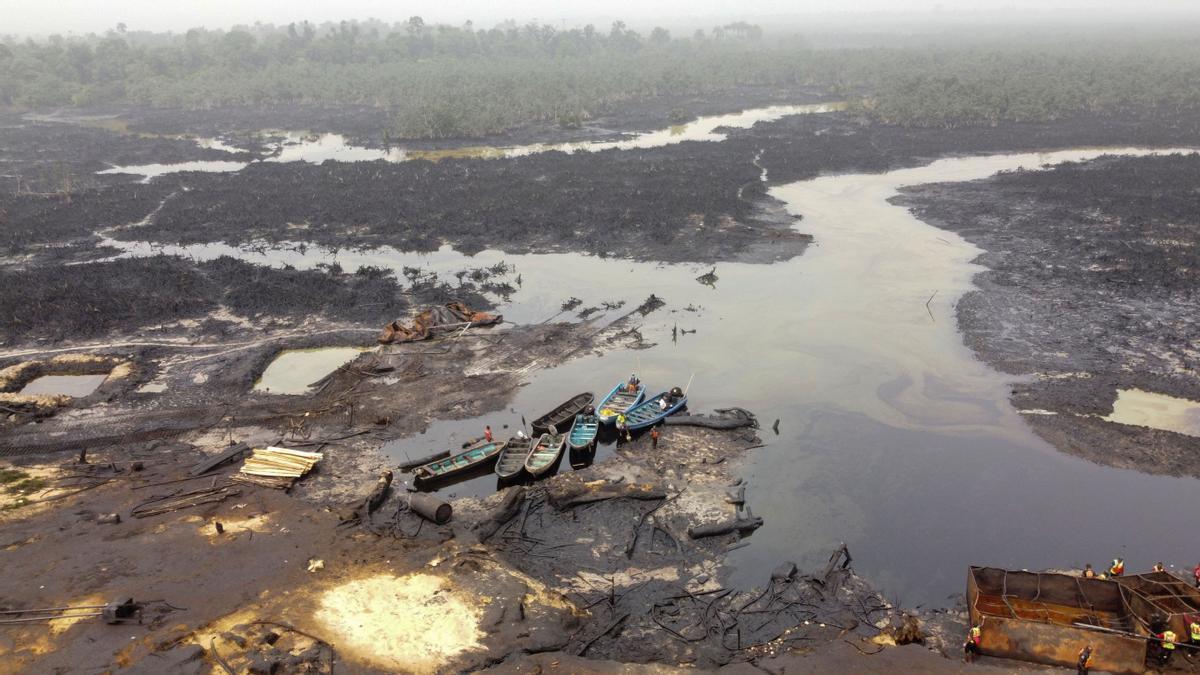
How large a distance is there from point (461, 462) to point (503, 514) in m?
3.07

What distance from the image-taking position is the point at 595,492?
2048 cm

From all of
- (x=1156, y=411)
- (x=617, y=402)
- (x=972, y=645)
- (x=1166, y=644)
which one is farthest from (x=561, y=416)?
(x=1156, y=411)

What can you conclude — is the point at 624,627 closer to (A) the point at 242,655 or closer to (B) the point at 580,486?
(B) the point at 580,486

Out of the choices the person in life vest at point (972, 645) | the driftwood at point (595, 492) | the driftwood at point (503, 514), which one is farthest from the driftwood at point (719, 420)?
the person in life vest at point (972, 645)

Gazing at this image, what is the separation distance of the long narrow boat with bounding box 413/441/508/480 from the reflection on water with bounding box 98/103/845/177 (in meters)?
46.2

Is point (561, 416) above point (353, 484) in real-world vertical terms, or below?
above

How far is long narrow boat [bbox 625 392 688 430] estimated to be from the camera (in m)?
23.8

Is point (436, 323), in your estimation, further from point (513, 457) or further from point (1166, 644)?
point (1166, 644)

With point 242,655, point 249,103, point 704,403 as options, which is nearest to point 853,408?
point 704,403

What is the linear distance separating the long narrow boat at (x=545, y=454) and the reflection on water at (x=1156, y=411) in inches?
744

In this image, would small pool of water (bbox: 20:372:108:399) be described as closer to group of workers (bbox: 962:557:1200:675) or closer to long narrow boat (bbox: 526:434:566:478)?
long narrow boat (bbox: 526:434:566:478)

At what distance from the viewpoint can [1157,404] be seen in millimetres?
24609

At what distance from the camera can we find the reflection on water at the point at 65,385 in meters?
26.4

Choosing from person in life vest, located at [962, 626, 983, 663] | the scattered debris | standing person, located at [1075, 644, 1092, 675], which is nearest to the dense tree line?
the scattered debris
